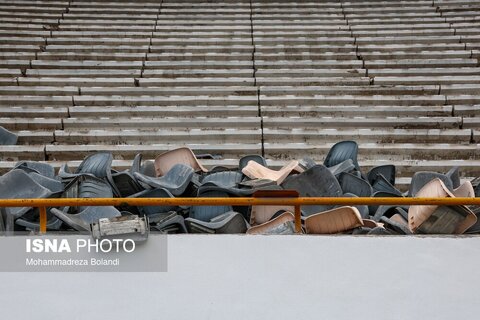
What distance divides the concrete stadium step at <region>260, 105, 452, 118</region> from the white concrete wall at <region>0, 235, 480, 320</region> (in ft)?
13.6

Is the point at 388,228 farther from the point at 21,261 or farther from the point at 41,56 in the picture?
the point at 41,56

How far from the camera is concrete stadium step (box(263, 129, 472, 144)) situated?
7.57 m

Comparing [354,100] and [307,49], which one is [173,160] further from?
[307,49]

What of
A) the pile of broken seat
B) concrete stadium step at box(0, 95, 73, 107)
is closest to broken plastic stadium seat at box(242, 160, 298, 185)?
the pile of broken seat

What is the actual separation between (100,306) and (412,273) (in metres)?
2.13

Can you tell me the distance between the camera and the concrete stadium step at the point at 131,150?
23.9 ft

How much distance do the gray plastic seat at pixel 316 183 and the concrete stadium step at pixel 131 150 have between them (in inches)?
80.3

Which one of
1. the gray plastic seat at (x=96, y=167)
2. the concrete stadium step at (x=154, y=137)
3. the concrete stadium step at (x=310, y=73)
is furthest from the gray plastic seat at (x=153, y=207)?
the concrete stadium step at (x=310, y=73)

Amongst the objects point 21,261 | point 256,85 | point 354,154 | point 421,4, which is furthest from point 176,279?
point 421,4

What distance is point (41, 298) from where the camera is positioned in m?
3.69

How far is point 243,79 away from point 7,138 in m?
3.57

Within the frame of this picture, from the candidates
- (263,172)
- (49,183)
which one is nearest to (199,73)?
(263,172)

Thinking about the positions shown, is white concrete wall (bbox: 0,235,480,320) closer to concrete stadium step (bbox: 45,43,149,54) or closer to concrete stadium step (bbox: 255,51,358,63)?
concrete stadium step (bbox: 255,51,358,63)

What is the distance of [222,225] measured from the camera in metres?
4.48
